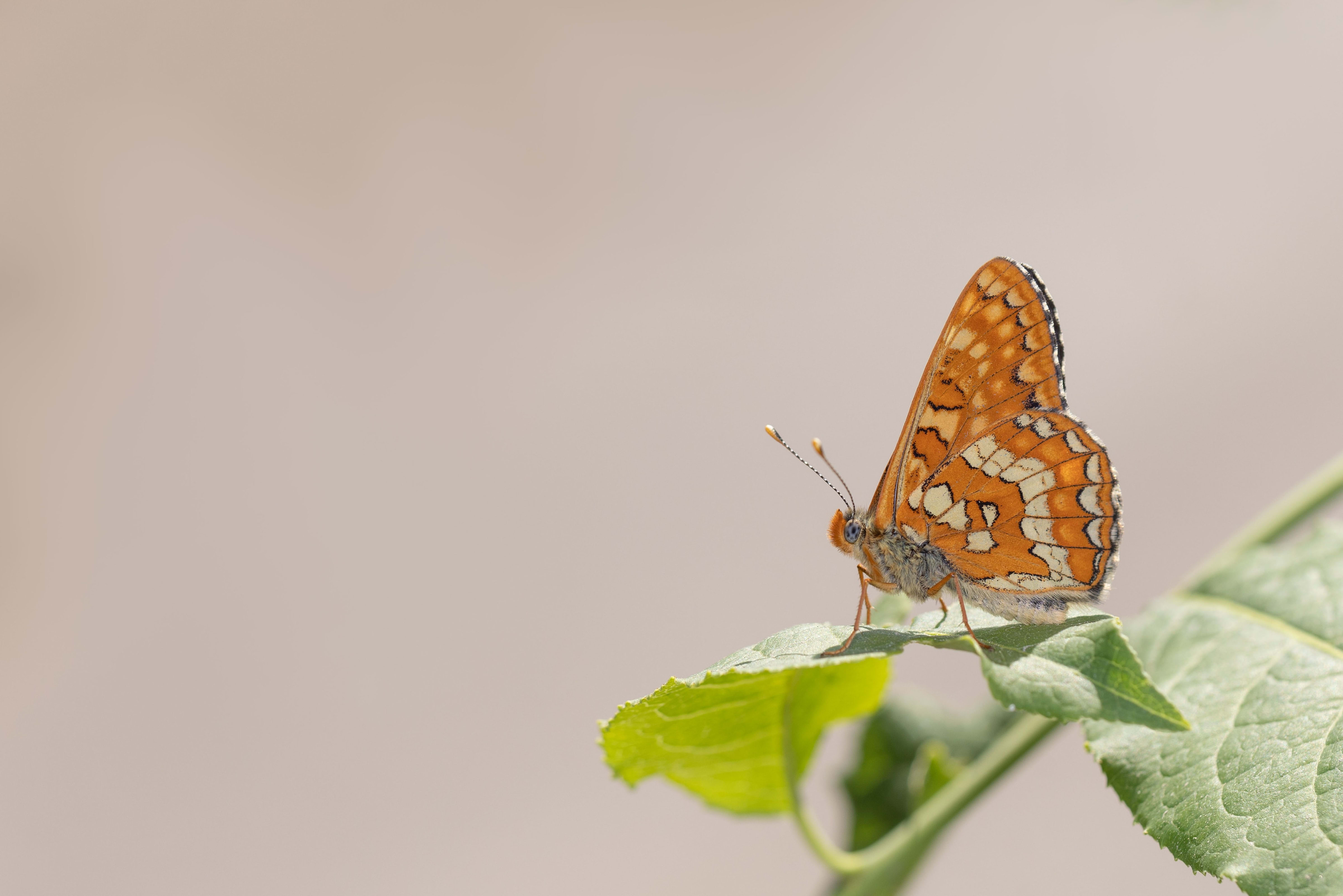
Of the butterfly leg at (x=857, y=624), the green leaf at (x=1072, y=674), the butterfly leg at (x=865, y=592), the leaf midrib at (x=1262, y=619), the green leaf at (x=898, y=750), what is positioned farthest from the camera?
the green leaf at (x=898, y=750)

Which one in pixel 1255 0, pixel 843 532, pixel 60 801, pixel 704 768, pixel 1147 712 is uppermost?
pixel 60 801

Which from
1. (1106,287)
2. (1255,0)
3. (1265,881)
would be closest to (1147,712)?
(1265,881)

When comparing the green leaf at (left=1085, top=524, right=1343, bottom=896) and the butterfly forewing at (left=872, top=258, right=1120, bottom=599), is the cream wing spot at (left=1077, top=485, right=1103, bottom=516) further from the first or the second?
the green leaf at (left=1085, top=524, right=1343, bottom=896)

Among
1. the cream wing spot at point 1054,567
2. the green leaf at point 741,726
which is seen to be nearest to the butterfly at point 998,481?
the cream wing spot at point 1054,567

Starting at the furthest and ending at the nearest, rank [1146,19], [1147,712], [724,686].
Answer: [1146,19] < [724,686] < [1147,712]

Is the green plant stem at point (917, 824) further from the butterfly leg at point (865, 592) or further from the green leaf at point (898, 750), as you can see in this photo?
the green leaf at point (898, 750)

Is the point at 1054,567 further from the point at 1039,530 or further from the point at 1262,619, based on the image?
the point at 1262,619

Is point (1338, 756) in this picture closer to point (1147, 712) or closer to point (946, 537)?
point (1147, 712)
